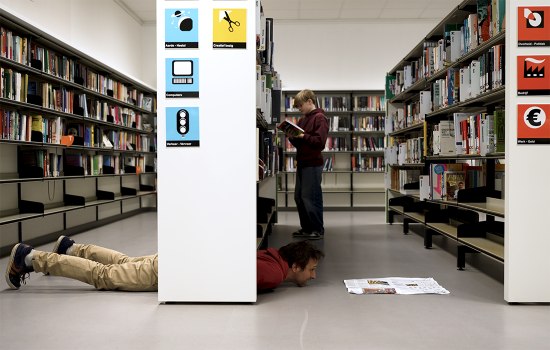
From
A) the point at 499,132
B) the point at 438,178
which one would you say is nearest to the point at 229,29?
the point at 499,132

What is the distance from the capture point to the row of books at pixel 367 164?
7.01m

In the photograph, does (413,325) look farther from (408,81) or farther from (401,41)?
(401,41)

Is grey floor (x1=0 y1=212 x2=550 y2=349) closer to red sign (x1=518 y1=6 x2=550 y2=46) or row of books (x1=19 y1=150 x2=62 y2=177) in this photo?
red sign (x1=518 y1=6 x2=550 y2=46)

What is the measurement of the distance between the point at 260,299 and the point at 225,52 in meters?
1.36

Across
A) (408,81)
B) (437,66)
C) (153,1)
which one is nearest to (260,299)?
(437,66)

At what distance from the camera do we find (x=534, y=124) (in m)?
2.07

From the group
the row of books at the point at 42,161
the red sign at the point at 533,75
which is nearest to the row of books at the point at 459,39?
the red sign at the point at 533,75

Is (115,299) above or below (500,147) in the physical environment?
below

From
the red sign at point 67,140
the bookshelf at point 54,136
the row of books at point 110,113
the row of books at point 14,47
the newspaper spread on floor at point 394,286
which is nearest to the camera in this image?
the newspaper spread on floor at point 394,286

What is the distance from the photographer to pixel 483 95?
2703mm

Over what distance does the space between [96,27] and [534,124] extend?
5.64 metres

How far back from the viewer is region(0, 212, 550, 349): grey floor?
1655 millimetres

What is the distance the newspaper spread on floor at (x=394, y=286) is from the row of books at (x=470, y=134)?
1.02 metres

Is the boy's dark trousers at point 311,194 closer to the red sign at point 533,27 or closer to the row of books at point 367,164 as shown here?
the red sign at point 533,27
